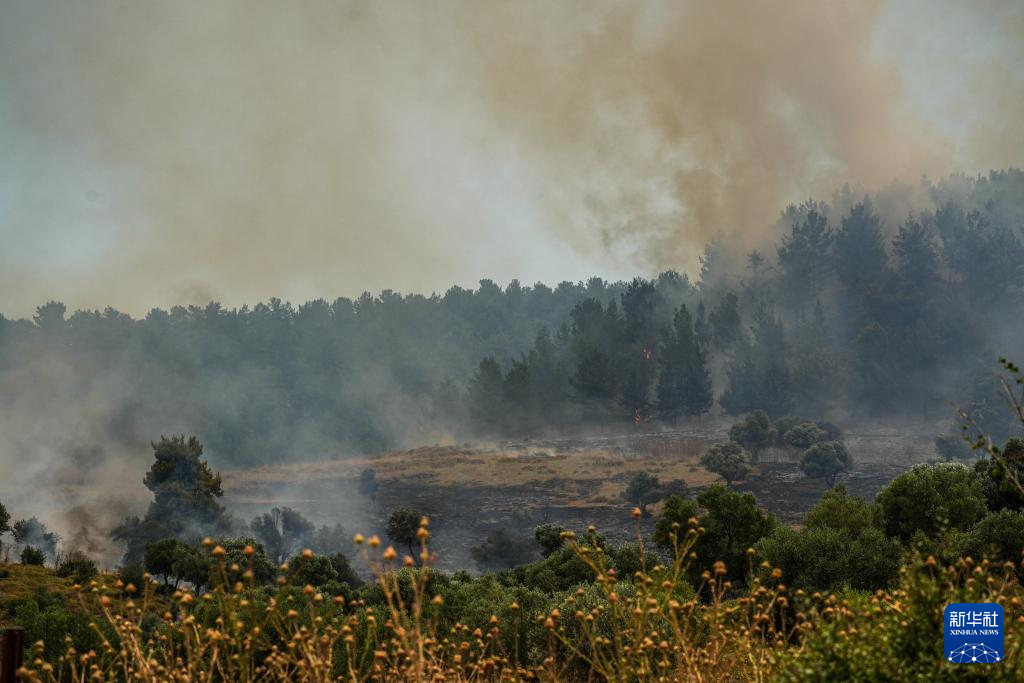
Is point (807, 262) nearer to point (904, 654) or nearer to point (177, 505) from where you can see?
point (177, 505)

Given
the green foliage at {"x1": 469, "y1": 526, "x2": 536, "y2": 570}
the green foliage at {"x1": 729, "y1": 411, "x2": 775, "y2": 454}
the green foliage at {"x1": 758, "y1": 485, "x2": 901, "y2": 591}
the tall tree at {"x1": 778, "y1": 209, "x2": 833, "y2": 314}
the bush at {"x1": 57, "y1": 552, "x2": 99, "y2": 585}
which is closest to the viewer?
the green foliage at {"x1": 758, "y1": 485, "x2": 901, "y2": 591}

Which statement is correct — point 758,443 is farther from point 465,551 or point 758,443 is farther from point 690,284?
point 690,284

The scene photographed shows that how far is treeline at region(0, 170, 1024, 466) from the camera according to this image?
323 feet

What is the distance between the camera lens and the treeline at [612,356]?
98.4 metres

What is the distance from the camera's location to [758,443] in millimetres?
82250

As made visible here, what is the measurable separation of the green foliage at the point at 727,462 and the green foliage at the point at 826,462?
5.27 meters

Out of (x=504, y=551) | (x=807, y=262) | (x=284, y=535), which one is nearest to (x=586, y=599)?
(x=504, y=551)

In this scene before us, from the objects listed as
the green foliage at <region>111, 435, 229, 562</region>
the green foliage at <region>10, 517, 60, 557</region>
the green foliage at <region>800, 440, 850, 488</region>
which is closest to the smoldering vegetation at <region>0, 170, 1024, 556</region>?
the green foliage at <region>10, 517, 60, 557</region>

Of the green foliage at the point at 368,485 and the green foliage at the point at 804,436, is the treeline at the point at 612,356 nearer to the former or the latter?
the green foliage at the point at 804,436

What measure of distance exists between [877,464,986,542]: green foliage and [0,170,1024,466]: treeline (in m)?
55.5

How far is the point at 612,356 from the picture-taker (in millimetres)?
108125

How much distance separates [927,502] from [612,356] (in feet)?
240

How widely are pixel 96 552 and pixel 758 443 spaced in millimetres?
57983

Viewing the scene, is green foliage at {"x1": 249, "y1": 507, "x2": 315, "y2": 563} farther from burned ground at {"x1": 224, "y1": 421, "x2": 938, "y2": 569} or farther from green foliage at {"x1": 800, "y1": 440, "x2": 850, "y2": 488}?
green foliage at {"x1": 800, "y1": 440, "x2": 850, "y2": 488}
